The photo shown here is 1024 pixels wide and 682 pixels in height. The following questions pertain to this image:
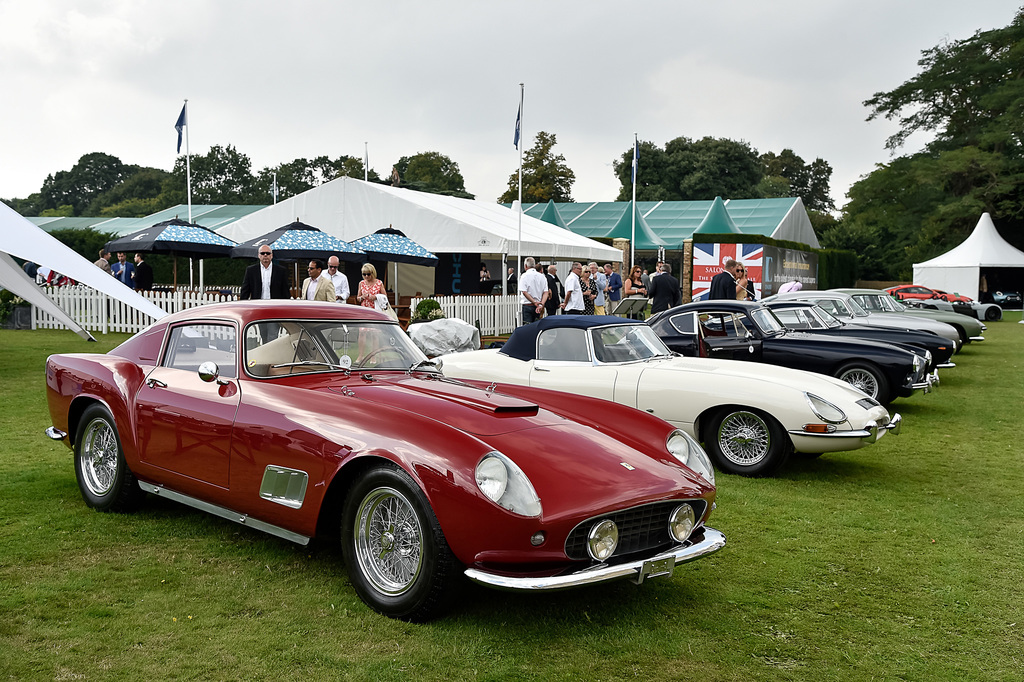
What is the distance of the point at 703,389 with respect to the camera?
281 inches

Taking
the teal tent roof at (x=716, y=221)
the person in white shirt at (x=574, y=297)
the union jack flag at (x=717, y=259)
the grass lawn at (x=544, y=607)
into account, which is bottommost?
the grass lawn at (x=544, y=607)

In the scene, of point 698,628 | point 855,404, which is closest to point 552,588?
point 698,628

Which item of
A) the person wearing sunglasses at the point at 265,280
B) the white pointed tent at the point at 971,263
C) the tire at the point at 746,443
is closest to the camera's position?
the tire at the point at 746,443

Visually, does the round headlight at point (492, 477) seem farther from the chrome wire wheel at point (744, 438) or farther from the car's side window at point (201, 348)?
the chrome wire wheel at point (744, 438)

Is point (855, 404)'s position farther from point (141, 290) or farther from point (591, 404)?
point (141, 290)

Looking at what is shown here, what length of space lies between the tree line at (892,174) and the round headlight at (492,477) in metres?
33.3

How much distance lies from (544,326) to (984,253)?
136 feet

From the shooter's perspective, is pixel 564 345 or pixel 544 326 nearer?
pixel 564 345

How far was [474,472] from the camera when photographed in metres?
3.58

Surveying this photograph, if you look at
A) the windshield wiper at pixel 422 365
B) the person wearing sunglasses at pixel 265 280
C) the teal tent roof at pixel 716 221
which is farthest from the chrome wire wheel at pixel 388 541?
the teal tent roof at pixel 716 221

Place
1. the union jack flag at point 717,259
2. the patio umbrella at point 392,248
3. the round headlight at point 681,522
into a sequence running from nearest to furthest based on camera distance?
the round headlight at point 681,522
the patio umbrella at point 392,248
the union jack flag at point 717,259

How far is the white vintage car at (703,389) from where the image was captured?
6828mm

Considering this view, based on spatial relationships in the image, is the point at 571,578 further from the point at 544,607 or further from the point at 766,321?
the point at 766,321

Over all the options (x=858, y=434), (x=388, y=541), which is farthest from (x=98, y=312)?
(x=388, y=541)
